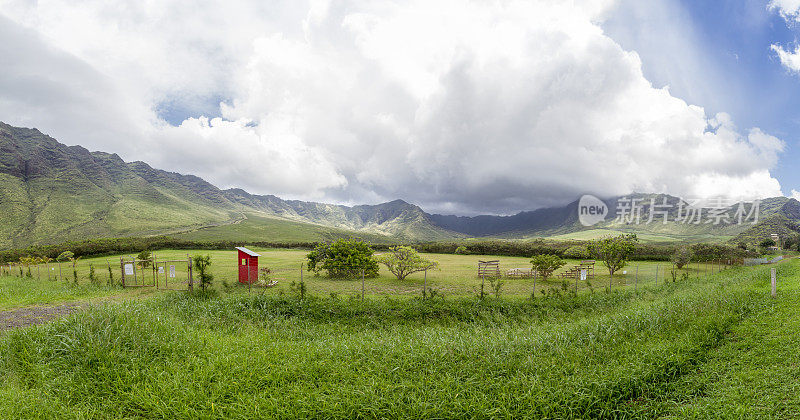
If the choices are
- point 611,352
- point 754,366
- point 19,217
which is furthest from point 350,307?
point 19,217

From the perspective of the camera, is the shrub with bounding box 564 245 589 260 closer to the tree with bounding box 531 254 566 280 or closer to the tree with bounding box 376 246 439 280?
the tree with bounding box 531 254 566 280

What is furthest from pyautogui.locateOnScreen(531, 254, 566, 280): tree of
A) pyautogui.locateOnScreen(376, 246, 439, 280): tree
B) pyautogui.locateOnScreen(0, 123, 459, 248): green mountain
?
pyautogui.locateOnScreen(0, 123, 459, 248): green mountain

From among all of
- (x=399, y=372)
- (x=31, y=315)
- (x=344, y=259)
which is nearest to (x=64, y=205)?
(x=344, y=259)

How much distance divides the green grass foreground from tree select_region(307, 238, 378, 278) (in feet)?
45.0

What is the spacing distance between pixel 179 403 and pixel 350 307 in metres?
6.65

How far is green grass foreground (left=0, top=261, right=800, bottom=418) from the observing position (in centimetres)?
431

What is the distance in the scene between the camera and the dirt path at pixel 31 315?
873cm

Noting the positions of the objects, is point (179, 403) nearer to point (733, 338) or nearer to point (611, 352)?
point (611, 352)

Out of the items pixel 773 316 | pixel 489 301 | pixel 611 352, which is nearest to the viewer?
pixel 611 352

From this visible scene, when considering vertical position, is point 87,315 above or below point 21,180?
below

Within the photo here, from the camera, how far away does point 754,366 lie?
5.40m

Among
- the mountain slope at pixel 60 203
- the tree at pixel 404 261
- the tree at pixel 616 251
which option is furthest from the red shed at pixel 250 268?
the mountain slope at pixel 60 203

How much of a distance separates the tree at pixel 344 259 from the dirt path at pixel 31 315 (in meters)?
12.8

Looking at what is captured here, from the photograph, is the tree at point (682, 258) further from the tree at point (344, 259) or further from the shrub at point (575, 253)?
the tree at point (344, 259)
